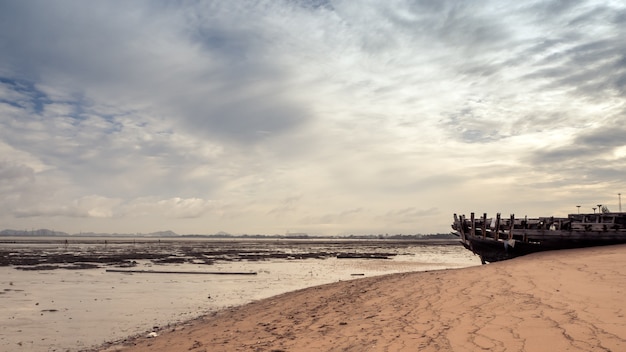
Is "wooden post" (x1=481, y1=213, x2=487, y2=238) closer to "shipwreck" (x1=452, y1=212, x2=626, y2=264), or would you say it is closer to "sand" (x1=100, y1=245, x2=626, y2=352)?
"shipwreck" (x1=452, y1=212, x2=626, y2=264)

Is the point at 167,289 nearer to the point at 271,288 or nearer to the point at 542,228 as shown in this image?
the point at 271,288

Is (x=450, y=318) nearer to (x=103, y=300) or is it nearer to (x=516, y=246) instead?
(x=516, y=246)

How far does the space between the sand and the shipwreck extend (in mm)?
4975

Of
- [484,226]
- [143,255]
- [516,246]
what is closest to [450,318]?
[516,246]

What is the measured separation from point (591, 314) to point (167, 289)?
19.0 meters

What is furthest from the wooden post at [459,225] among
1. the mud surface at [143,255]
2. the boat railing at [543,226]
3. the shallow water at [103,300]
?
the mud surface at [143,255]

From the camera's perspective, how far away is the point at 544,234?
770 inches

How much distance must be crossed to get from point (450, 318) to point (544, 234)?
13.4 m

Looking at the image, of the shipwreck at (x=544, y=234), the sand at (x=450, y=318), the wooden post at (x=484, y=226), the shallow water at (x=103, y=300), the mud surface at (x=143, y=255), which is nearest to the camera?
the sand at (x=450, y=318)

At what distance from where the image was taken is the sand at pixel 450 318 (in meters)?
7.19

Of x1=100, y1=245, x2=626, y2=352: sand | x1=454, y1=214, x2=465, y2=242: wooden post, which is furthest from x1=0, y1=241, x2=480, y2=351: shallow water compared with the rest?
x1=454, y1=214, x2=465, y2=242: wooden post

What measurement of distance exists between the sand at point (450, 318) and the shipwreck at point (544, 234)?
498 centimetres

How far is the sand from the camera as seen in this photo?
23.6 feet

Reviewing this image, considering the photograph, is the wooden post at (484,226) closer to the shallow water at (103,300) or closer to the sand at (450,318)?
the sand at (450,318)
